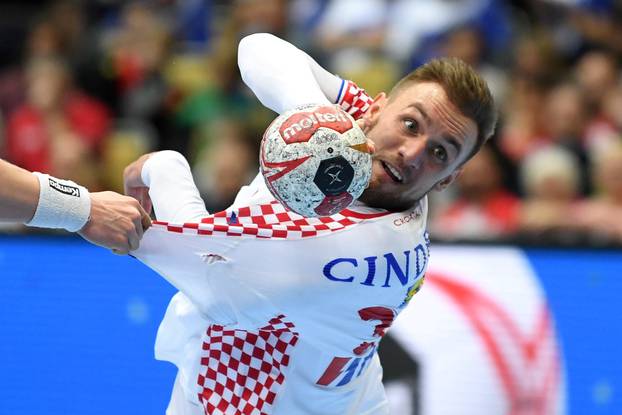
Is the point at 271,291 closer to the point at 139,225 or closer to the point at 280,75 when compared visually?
the point at 139,225

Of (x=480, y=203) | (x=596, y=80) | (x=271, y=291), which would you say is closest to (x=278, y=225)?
(x=271, y=291)

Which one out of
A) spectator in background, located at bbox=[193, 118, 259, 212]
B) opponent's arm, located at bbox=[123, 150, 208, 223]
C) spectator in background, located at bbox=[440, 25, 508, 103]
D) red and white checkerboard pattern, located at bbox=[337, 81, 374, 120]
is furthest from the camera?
spectator in background, located at bbox=[440, 25, 508, 103]

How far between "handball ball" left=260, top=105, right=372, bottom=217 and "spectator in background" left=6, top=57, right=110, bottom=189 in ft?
15.9

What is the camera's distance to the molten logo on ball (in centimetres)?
291

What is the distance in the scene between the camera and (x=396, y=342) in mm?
5273

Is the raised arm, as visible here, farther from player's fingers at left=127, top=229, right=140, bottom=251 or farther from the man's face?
player's fingers at left=127, top=229, right=140, bottom=251

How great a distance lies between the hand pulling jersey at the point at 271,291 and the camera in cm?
328

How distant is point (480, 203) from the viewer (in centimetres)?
632

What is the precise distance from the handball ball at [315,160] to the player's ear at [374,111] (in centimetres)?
55

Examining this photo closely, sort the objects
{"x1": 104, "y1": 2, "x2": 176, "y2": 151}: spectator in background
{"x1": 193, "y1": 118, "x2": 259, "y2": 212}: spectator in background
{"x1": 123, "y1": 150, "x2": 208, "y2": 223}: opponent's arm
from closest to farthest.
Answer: {"x1": 123, "y1": 150, "x2": 208, "y2": 223}: opponent's arm → {"x1": 193, "y1": 118, "x2": 259, "y2": 212}: spectator in background → {"x1": 104, "y1": 2, "x2": 176, "y2": 151}: spectator in background

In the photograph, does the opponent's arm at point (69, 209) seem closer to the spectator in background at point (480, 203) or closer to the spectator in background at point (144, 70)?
the spectator in background at point (480, 203)

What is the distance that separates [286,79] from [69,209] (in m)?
0.83

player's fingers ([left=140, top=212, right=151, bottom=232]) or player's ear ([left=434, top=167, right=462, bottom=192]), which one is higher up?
player's ear ([left=434, top=167, right=462, bottom=192])

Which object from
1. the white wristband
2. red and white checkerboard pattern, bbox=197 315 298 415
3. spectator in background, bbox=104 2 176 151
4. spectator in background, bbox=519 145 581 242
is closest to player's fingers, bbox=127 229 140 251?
the white wristband
